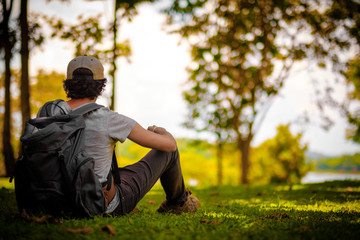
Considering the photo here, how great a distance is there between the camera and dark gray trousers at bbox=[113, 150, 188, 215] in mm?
2965

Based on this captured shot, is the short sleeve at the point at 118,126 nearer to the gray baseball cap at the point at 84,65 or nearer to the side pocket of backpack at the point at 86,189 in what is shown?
the side pocket of backpack at the point at 86,189

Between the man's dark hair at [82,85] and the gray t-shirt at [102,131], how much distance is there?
0.16m

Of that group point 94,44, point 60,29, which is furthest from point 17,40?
point 94,44

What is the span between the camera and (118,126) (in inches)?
102

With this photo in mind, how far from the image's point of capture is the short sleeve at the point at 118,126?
2566 millimetres

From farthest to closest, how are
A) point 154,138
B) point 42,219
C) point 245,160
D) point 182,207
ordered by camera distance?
point 245,160 < point 182,207 < point 154,138 < point 42,219

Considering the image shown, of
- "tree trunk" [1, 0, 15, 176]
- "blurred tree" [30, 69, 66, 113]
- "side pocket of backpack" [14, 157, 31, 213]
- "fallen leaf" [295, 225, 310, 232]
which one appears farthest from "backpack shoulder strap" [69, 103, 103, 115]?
"blurred tree" [30, 69, 66, 113]

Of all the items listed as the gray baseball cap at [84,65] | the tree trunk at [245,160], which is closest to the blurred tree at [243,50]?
the tree trunk at [245,160]

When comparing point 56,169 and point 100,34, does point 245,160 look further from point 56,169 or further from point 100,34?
point 56,169

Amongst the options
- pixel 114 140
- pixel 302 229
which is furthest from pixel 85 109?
pixel 302 229

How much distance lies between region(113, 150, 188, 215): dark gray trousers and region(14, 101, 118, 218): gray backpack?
1.55ft

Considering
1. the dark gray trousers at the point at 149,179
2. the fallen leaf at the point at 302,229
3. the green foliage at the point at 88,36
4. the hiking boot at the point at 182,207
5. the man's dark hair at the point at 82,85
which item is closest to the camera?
the fallen leaf at the point at 302,229

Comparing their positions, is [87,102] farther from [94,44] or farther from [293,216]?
[94,44]

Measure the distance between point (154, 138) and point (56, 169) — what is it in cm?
94
